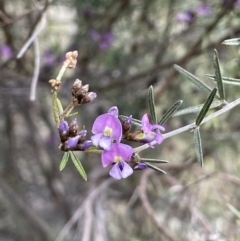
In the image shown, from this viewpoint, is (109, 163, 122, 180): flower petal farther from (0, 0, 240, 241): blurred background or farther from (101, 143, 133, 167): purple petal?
(0, 0, 240, 241): blurred background

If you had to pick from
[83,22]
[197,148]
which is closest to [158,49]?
[83,22]

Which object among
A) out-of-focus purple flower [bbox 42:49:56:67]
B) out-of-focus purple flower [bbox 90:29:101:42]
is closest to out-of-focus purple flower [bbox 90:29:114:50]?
out-of-focus purple flower [bbox 90:29:101:42]

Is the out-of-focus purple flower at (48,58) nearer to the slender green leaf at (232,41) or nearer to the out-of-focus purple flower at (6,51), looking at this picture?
the out-of-focus purple flower at (6,51)

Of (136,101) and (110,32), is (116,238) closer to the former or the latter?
(136,101)

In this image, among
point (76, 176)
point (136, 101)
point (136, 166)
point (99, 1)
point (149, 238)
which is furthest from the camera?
point (76, 176)

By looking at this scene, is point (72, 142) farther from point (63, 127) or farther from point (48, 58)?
point (48, 58)

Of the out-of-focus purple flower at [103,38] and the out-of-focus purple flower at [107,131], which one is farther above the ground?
the out-of-focus purple flower at [107,131]

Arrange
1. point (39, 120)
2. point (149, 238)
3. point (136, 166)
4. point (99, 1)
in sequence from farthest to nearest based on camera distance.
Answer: point (39, 120) → point (149, 238) → point (99, 1) → point (136, 166)

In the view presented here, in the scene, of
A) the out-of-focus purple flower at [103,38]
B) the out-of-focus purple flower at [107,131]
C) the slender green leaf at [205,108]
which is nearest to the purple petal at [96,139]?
the out-of-focus purple flower at [107,131]
